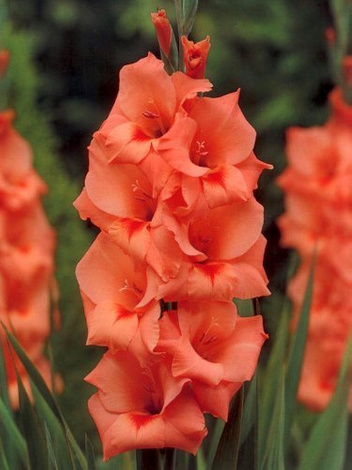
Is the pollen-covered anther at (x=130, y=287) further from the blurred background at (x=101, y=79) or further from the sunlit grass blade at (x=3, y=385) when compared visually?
the blurred background at (x=101, y=79)

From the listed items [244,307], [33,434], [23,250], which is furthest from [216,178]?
[23,250]

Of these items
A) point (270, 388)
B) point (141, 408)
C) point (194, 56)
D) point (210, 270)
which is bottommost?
point (270, 388)

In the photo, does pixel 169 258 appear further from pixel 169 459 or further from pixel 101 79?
pixel 101 79

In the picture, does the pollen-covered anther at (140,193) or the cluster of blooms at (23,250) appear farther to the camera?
the cluster of blooms at (23,250)

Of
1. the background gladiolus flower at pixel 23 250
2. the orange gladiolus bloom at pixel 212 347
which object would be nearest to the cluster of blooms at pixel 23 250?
the background gladiolus flower at pixel 23 250

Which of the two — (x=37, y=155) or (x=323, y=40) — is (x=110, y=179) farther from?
(x=323, y=40)

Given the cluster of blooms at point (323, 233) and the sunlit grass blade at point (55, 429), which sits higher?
the sunlit grass blade at point (55, 429)

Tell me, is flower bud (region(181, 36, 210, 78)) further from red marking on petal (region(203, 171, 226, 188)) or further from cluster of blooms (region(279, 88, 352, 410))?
cluster of blooms (region(279, 88, 352, 410))

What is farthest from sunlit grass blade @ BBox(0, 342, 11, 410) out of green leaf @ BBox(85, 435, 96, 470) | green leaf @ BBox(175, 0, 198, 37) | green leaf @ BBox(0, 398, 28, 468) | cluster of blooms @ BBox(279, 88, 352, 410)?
cluster of blooms @ BBox(279, 88, 352, 410)
